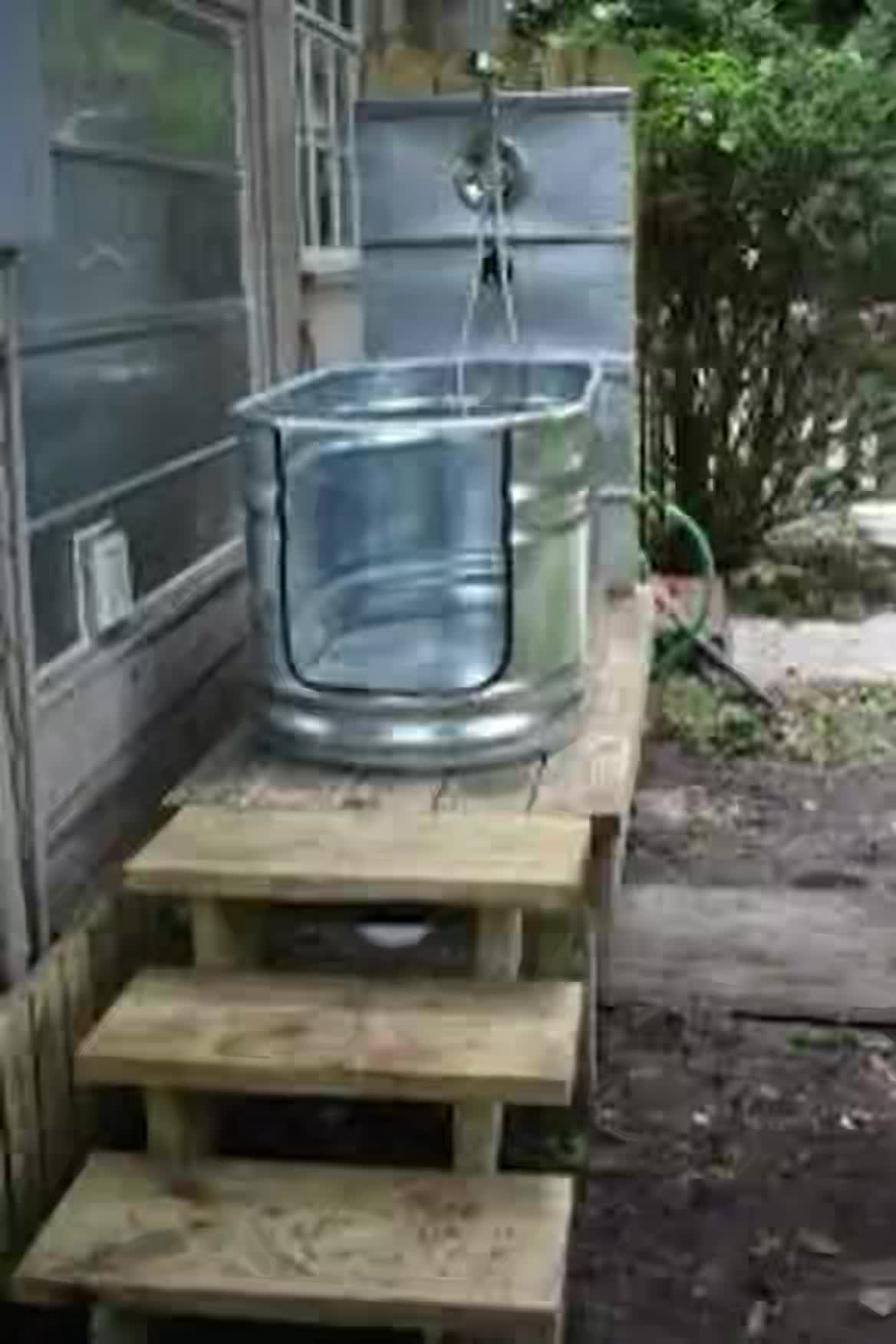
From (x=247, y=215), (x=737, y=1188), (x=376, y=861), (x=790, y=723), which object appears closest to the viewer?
(x=376, y=861)

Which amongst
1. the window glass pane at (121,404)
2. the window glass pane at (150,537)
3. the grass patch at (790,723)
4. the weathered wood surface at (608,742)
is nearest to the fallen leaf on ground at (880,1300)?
the weathered wood surface at (608,742)

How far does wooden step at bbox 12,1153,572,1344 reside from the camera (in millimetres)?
2260

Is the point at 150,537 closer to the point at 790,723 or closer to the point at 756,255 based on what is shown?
the point at 790,723

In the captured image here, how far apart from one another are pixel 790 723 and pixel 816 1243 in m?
3.03

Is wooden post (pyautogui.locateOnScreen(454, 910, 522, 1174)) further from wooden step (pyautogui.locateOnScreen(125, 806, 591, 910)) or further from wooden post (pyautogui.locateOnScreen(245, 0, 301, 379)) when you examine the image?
wooden post (pyautogui.locateOnScreen(245, 0, 301, 379))

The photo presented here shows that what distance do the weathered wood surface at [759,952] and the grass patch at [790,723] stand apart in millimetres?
1250

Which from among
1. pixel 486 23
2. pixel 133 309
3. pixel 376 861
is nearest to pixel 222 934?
pixel 376 861

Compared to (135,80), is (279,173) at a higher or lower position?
lower

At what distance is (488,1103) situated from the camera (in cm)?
250

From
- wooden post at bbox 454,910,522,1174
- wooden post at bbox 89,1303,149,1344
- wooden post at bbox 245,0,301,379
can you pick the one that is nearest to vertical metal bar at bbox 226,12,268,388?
wooden post at bbox 245,0,301,379

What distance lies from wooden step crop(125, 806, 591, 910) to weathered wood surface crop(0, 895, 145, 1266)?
0.15 metres

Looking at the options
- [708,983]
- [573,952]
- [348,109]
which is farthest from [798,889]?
[348,109]

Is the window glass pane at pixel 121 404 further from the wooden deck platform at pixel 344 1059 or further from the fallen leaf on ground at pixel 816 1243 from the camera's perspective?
the fallen leaf on ground at pixel 816 1243

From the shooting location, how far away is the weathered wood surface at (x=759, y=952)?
367 cm
